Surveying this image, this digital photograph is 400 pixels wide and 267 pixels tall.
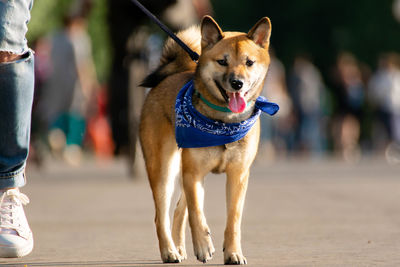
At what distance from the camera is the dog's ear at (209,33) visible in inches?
220

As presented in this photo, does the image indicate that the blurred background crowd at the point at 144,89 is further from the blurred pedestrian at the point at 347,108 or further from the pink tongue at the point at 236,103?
the pink tongue at the point at 236,103

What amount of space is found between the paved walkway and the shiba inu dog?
0.18 metres

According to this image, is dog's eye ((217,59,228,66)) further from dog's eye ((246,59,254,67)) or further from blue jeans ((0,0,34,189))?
blue jeans ((0,0,34,189))

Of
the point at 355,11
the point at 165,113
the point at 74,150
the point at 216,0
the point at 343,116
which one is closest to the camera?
the point at 165,113

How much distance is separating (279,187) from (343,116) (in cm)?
935

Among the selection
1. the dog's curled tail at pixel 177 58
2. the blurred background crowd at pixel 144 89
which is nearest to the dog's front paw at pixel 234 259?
the blurred background crowd at pixel 144 89

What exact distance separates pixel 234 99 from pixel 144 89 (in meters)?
6.94

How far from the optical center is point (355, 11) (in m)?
40.5

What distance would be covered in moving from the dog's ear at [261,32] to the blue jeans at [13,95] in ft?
4.25

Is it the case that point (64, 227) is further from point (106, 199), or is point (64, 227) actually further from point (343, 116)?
point (343, 116)

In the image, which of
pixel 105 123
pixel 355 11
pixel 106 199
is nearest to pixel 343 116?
pixel 105 123

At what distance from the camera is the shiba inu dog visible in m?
5.38

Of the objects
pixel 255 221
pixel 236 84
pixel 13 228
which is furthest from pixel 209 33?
pixel 255 221

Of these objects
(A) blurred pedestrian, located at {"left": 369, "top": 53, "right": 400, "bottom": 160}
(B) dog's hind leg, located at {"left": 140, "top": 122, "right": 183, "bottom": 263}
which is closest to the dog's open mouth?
(B) dog's hind leg, located at {"left": 140, "top": 122, "right": 183, "bottom": 263}
